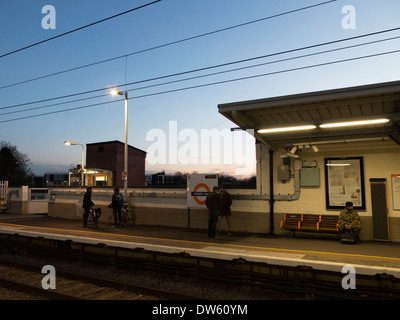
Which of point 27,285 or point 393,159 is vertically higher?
point 393,159

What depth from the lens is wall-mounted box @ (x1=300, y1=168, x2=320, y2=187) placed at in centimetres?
1120

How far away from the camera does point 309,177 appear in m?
11.3

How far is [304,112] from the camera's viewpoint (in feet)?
30.2

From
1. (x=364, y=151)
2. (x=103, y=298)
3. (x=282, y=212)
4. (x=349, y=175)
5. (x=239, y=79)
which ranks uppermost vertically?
(x=239, y=79)

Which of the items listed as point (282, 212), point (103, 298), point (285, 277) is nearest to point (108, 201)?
point (282, 212)

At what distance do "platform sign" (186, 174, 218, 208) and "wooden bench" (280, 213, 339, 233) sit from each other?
302 centimetres

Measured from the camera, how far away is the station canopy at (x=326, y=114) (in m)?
7.70

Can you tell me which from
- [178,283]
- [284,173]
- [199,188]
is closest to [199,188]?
[199,188]

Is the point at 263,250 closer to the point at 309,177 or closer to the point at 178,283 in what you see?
the point at 178,283

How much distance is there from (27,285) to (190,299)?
3.68 meters

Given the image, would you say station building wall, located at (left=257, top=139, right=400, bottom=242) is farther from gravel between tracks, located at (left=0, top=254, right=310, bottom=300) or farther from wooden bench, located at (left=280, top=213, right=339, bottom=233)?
gravel between tracks, located at (left=0, top=254, right=310, bottom=300)

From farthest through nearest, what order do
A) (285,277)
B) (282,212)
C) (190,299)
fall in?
1. (282,212)
2. (285,277)
3. (190,299)

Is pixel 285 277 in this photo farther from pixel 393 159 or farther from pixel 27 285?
pixel 393 159
